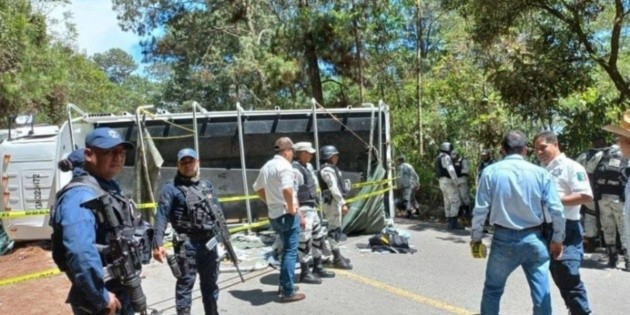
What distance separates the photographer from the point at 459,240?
386 inches

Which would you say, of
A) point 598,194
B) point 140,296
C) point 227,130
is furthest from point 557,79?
point 140,296

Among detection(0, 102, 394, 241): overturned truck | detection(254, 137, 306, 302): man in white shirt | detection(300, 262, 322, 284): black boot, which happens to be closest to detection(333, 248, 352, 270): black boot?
A: detection(300, 262, 322, 284): black boot

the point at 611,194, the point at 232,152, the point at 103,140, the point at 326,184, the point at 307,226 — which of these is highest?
the point at 103,140

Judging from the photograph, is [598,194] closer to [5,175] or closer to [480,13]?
[480,13]

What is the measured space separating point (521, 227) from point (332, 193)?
4.34 m

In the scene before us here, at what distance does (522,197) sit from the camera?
4250mm

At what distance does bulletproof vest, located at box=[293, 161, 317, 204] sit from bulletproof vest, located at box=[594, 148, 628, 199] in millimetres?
3869

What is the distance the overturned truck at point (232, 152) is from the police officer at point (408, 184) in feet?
8.62

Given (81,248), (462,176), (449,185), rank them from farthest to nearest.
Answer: (462,176)
(449,185)
(81,248)

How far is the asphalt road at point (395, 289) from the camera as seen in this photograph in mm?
5875

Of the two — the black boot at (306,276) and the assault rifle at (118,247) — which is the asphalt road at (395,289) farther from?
the assault rifle at (118,247)

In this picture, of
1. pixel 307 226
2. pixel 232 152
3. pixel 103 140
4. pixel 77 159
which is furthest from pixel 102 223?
pixel 232 152

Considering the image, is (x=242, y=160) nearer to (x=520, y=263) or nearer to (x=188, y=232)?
(x=188, y=232)

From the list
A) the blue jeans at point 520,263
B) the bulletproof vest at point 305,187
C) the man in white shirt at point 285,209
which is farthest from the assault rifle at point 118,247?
the bulletproof vest at point 305,187
